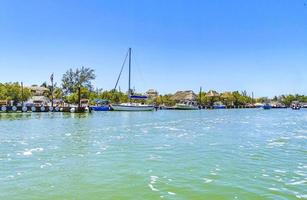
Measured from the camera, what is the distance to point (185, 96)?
183 meters

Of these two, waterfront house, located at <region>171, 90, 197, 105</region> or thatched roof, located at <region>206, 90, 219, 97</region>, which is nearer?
waterfront house, located at <region>171, 90, 197, 105</region>

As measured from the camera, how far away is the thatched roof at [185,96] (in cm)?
17882

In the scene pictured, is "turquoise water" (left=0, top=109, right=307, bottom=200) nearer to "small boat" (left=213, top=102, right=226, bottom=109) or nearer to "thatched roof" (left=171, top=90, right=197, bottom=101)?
"thatched roof" (left=171, top=90, right=197, bottom=101)

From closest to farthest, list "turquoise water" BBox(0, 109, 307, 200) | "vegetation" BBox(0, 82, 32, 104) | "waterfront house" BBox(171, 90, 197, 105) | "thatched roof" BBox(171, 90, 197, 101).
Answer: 1. "turquoise water" BBox(0, 109, 307, 200)
2. "vegetation" BBox(0, 82, 32, 104)
3. "waterfront house" BBox(171, 90, 197, 105)
4. "thatched roof" BBox(171, 90, 197, 101)

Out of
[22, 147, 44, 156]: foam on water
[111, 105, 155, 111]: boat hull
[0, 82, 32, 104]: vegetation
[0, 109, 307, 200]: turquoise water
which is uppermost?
[0, 82, 32, 104]: vegetation

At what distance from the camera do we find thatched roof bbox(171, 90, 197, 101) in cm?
17882

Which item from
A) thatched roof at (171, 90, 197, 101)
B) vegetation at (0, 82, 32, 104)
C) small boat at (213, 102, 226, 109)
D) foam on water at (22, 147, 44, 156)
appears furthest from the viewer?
small boat at (213, 102, 226, 109)

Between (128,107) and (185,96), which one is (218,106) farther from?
(128,107)

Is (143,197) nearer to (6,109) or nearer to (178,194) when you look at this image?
(178,194)

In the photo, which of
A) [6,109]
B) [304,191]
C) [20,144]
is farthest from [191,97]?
[304,191]

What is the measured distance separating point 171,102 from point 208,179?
16230 cm

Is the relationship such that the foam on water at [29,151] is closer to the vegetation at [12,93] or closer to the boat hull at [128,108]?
the boat hull at [128,108]

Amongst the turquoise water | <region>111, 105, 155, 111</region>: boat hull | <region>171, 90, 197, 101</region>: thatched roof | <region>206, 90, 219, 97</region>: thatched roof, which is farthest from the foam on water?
<region>206, 90, 219, 97</region>: thatched roof

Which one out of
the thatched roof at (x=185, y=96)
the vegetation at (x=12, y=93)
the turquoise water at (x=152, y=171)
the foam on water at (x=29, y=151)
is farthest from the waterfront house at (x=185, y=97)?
the foam on water at (x=29, y=151)
